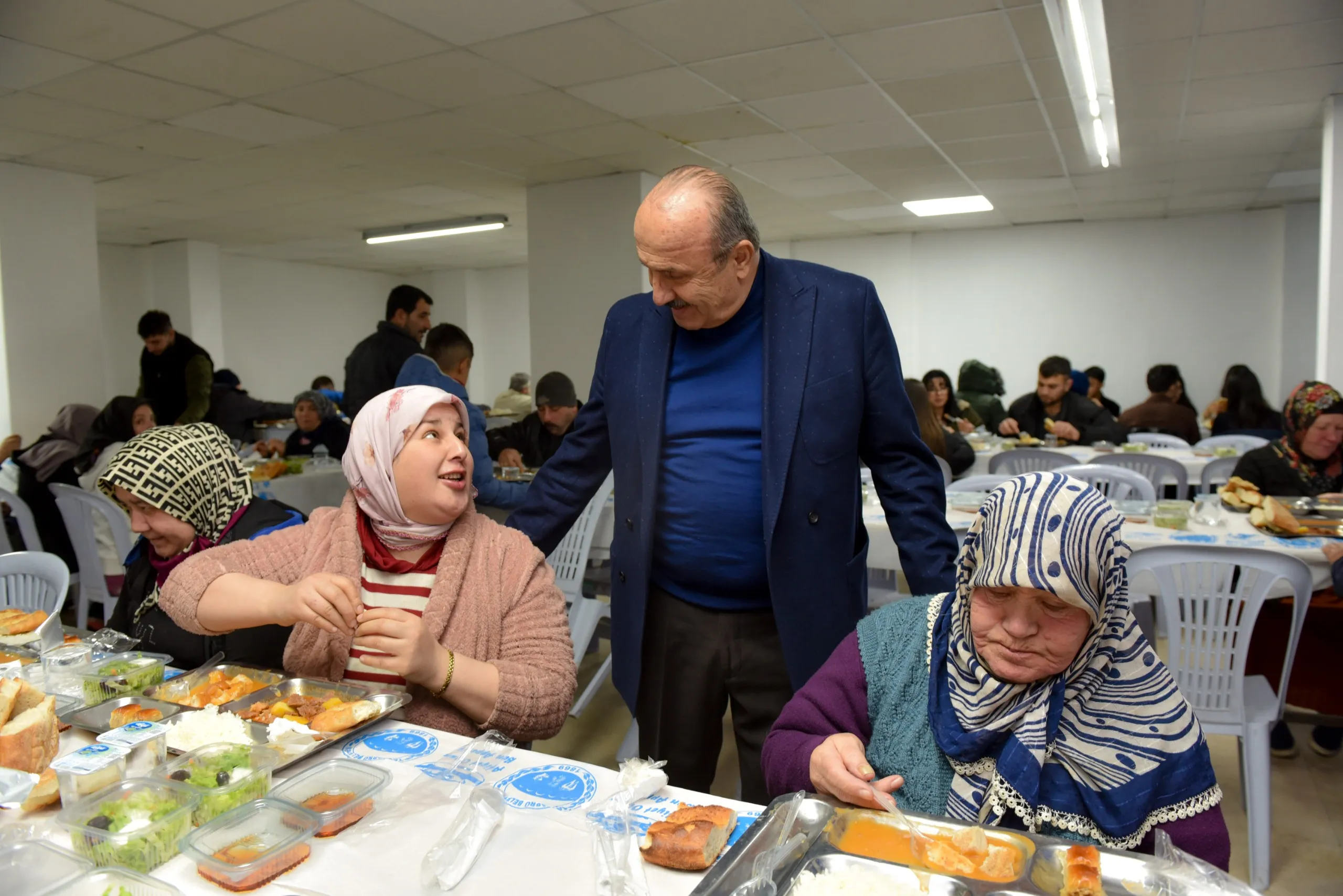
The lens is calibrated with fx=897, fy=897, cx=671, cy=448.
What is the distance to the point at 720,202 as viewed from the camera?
1.72 metres

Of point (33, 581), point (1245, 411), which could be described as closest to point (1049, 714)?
point (33, 581)

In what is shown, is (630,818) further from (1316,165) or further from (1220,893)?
(1316,165)

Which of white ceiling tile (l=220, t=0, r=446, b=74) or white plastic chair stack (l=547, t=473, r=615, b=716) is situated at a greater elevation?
white ceiling tile (l=220, t=0, r=446, b=74)

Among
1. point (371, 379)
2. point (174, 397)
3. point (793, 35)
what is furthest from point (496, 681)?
point (174, 397)

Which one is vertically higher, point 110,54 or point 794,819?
point 110,54

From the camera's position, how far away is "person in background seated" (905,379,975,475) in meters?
4.44

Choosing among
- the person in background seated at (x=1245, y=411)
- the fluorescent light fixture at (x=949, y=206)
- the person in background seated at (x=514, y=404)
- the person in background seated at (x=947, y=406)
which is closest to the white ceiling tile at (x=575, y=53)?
the person in background seated at (x=947, y=406)

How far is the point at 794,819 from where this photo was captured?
1140 millimetres

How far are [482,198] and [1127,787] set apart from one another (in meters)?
7.99

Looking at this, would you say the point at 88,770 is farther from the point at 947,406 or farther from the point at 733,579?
the point at 947,406

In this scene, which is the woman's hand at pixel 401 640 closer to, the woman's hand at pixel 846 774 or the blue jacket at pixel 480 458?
the woman's hand at pixel 846 774

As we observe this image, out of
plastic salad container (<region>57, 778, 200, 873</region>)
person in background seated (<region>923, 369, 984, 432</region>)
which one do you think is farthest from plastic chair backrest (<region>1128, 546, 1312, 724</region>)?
person in background seated (<region>923, 369, 984, 432</region>)

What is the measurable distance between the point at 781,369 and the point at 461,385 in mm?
3190

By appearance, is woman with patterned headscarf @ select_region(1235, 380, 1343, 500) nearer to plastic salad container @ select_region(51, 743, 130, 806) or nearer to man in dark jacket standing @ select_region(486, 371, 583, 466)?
man in dark jacket standing @ select_region(486, 371, 583, 466)
